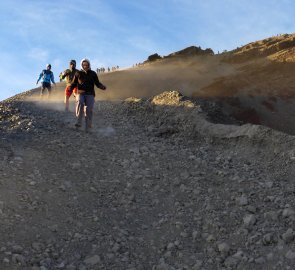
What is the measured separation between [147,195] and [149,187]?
33cm

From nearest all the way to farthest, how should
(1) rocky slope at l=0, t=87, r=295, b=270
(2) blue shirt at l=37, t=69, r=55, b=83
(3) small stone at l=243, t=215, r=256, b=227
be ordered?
(1) rocky slope at l=0, t=87, r=295, b=270 < (3) small stone at l=243, t=215, r=256, b=227 < (2) blue shirt at l=37, t=69, r=55, b=83

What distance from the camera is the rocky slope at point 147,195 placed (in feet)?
25.0

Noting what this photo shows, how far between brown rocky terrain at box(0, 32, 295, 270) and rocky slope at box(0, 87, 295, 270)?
0.02 m

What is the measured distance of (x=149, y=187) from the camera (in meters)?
9.98

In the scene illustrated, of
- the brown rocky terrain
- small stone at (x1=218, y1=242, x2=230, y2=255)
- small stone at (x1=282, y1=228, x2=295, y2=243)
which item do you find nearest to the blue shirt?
the brown rocky terrain

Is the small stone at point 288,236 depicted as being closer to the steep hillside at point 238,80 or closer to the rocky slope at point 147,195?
the rocky slope at point 147,195

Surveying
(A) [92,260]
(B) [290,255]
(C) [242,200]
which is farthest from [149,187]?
(B) [290,255]

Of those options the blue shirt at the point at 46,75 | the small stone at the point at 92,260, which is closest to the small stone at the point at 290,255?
the small stone at the point at 92,260

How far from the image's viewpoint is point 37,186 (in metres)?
9.20

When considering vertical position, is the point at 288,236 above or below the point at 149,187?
below

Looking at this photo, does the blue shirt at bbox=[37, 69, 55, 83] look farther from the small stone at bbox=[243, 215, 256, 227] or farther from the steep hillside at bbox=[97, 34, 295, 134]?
the small stone at bbox=[243, 215, 256, 227]

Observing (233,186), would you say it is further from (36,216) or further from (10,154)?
(10,154)

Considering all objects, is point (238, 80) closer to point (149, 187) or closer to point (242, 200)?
point (149, 187)

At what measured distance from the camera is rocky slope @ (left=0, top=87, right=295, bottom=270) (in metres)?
7.61
